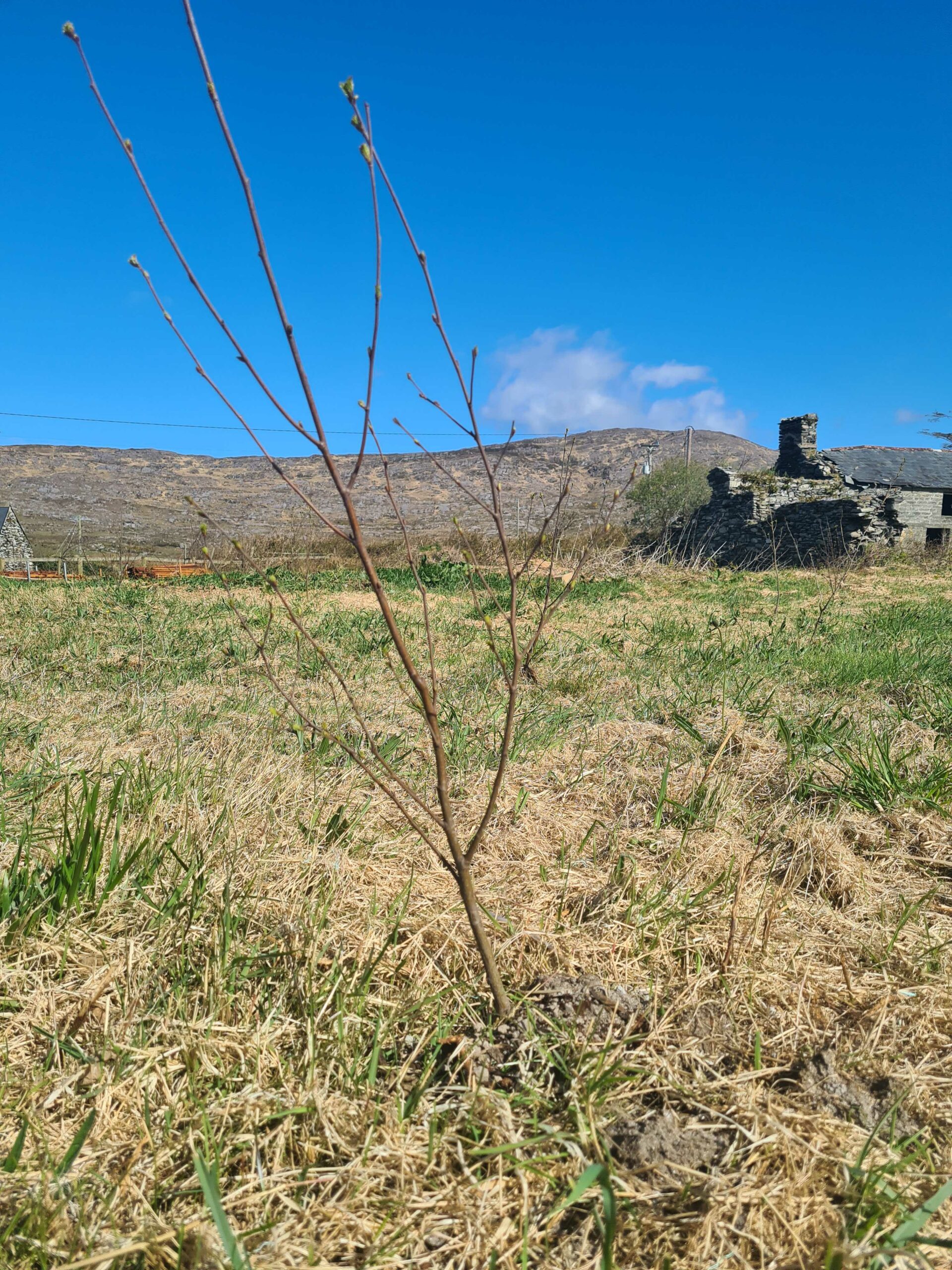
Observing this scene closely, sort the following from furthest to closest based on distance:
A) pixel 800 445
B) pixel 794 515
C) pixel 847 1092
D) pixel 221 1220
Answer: pixel 800 445 < pixel 794 515 < pixel 847 1092 < pixel 221 1220

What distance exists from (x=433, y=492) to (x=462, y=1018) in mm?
52181

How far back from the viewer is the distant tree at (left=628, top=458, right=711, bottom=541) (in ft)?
105

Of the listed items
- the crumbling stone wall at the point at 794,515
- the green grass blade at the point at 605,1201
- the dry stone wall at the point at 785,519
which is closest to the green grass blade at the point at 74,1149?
the green grass blade at the point at 605,1201

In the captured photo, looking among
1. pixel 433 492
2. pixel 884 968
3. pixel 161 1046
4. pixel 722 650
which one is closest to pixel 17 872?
pixel 161 1046

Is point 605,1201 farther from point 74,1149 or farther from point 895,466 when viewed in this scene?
point 895,466

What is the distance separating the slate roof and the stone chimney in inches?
23.4

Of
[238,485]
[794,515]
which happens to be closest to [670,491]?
[794,515]

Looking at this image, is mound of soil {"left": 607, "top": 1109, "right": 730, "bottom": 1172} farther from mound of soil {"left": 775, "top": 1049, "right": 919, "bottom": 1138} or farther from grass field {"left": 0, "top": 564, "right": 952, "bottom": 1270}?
mound of soil {"left": 775, "top": 1049, "right": 919, "bottom": 1138}

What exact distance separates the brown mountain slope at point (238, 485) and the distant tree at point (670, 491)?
280 cm

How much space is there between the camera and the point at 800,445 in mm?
24281

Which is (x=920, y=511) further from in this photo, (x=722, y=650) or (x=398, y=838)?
(x=398, y=838)

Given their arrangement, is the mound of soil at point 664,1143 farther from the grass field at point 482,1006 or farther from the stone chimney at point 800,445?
the stone chimney at point 800,445

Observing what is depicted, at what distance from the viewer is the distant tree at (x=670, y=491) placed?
32.1m

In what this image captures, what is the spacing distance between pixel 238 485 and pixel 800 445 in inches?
1638
